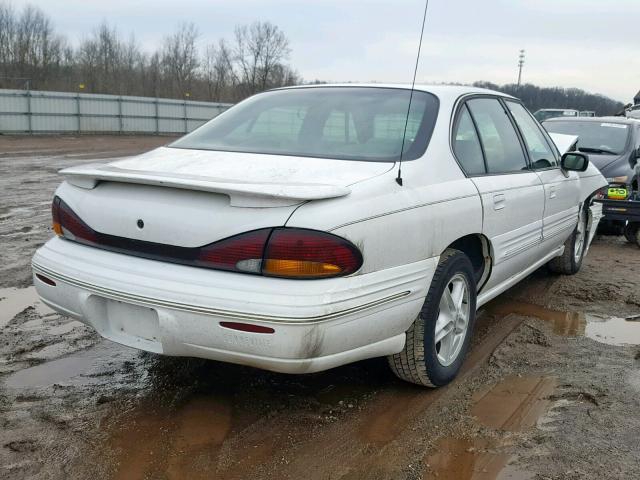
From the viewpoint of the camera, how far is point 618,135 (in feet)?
29.4

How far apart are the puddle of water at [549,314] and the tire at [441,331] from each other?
1236 millimetres

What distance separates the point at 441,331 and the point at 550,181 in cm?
181

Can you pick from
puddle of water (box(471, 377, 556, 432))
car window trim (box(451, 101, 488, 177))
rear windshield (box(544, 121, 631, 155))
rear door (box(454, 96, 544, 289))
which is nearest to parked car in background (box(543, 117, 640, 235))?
rear windshield (box(544, 121, 631, 155))

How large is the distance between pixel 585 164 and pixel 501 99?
905 millimetres

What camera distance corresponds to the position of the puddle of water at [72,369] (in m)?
3.30

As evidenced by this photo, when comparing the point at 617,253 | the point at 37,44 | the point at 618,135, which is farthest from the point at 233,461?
the point at 37,44

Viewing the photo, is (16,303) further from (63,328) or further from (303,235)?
(303,235)

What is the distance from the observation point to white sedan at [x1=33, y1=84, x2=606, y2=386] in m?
2.44

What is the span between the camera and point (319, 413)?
3.01 meters

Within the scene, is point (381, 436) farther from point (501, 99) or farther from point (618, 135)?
point (618, 135)

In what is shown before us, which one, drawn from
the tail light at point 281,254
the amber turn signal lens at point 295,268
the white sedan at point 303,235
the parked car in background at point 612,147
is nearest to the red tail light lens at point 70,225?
the white sedan at point 303,235

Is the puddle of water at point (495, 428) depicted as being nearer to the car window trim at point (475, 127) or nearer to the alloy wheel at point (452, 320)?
the alloy wheel at point (452, 320)

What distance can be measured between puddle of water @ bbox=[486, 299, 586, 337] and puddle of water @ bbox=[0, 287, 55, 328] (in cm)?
336

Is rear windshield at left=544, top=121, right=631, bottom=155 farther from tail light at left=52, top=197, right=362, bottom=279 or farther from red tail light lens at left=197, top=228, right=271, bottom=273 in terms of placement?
red tail light lens at left=197, top=228, right=271, bottom=273
